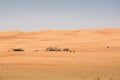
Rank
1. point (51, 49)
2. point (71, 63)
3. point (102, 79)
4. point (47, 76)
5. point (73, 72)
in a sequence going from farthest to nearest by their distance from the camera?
point (51, 49), point (71, 63), point (73, 72), point (47, 76), point (102, 79)

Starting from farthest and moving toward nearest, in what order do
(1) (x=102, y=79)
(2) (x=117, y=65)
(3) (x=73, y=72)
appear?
(2) (x=117, y=65) → (3) (x=73, y=72) → (1) (x=102, y=79)

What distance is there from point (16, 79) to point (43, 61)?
5.34 metres

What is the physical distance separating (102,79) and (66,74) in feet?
5.80

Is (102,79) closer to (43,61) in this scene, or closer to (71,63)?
(71,63)

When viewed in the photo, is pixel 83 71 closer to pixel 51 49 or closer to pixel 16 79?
pixel 16 79

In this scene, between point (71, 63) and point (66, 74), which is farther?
point (71, 63)

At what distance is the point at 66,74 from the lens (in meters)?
11.5

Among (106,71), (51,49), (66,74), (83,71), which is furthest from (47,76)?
(51,49)

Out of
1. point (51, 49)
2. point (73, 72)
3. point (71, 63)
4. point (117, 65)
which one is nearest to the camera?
point (73, 72)

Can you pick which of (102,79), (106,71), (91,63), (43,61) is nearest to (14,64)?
(43,61)

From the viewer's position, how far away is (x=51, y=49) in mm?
22031

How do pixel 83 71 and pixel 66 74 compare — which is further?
pixel 83 71

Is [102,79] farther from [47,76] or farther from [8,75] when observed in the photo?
[8,75]

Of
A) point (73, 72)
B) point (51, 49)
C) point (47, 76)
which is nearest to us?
point (47, 76)
